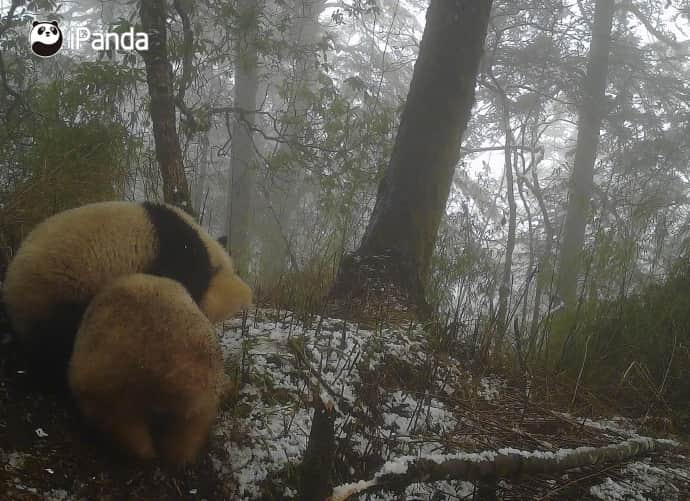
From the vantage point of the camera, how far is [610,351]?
327 cm

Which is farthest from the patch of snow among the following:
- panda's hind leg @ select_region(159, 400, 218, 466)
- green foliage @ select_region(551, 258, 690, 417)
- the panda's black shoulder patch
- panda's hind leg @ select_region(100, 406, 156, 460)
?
the panda's black shoulder patch

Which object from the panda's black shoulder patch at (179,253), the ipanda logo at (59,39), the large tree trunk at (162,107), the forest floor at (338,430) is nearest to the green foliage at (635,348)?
the forest floor at (338,430)

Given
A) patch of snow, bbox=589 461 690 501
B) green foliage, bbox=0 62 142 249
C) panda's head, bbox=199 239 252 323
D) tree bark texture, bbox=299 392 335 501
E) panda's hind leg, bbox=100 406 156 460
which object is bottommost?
patch of snow, bbox=589 461 690 501

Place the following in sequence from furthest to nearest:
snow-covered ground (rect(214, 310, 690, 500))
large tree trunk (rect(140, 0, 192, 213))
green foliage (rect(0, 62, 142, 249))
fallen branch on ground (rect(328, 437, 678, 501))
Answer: large tree trunk (rect(140, 0, 192, 213)) → green foliage (rect(0, 62, 142, 249)) → snow-covered ground (rect(214, 310, 690, 500)) → fallen branch on ground (rect(328, 437, 678, 501))

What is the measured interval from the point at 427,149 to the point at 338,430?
2.53 metres

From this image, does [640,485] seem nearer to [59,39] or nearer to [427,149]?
[427,149]

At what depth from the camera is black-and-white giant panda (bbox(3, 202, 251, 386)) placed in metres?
1.72

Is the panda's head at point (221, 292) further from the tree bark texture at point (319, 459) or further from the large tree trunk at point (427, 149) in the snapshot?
the large tree trunk at point (427, 149)

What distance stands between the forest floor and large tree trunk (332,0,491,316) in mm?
850

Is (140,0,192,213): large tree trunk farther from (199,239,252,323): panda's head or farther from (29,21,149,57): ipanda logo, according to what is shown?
(199,239,252,323): panda's head

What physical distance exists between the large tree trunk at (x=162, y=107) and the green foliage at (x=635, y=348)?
303cm

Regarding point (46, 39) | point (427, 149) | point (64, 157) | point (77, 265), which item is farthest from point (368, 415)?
point (46, 39)

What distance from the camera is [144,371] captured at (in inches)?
57.4

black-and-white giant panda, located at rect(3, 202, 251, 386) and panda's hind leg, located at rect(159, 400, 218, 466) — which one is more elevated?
black-and-white giant panda, located at rect(3, 202, 251, 386)
